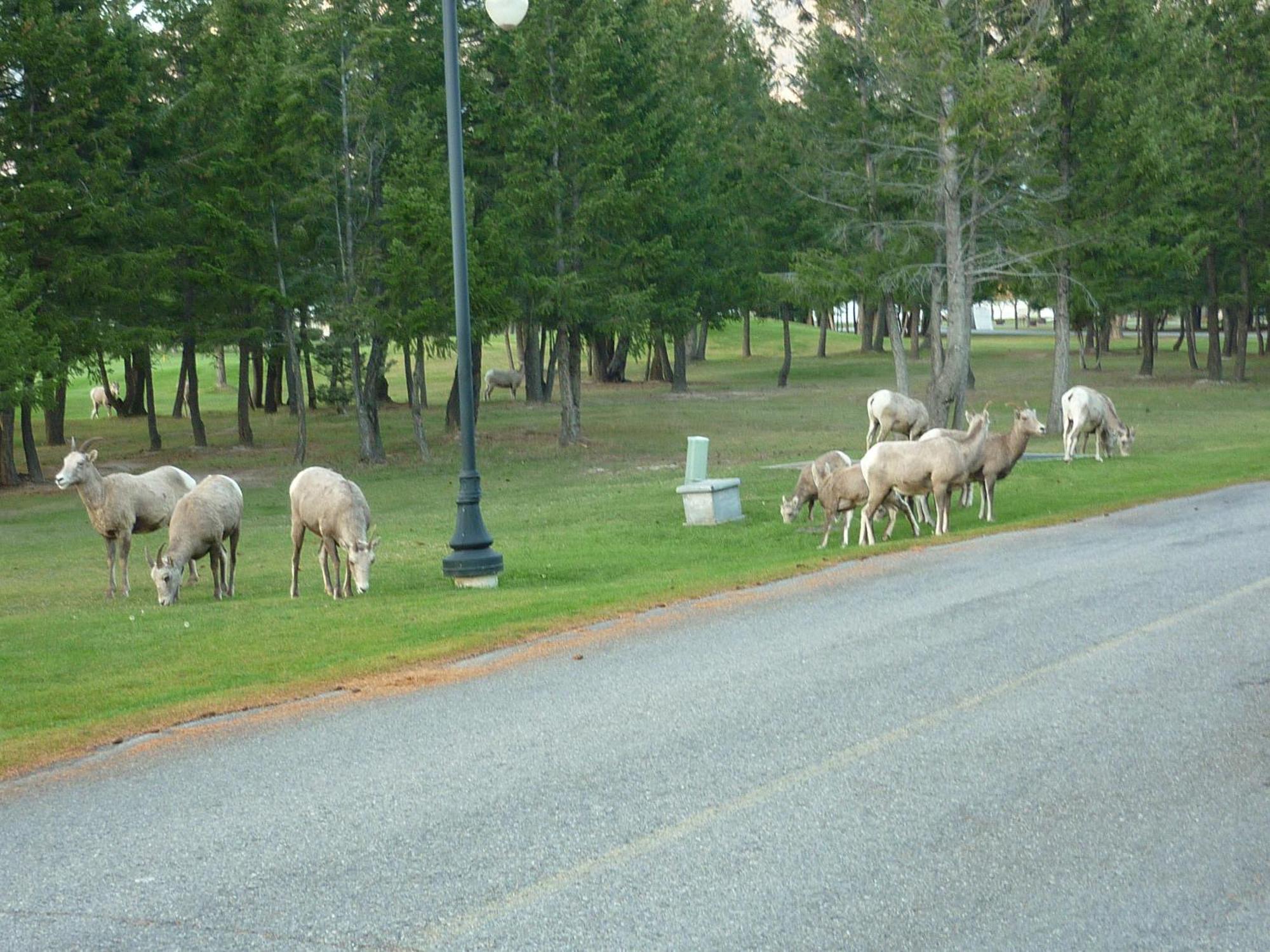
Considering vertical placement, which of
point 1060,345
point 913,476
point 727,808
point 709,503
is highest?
point 1060,345

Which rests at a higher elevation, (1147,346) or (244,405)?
(1147,346)

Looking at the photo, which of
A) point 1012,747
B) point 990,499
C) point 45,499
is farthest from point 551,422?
point 1012,747

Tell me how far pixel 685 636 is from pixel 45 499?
27534 mm

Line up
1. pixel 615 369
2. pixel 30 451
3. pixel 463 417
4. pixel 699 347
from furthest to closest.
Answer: pixel 699 347
pixel 615 369
pixel 30 451
pixel 463 417

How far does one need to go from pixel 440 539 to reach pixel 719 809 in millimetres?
16686

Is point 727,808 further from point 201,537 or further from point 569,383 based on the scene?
point 569,383

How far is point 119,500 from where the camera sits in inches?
821

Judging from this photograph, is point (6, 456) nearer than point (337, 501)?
No

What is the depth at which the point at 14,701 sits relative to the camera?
11.5m

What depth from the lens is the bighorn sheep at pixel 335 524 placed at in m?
17.6

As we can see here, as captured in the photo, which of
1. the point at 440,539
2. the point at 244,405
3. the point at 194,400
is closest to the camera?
the point at 440,539

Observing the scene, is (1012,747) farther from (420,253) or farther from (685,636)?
(420,253)

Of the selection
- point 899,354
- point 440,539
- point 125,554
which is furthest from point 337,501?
point 899,354

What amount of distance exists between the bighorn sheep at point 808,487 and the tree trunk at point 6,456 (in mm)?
24130
